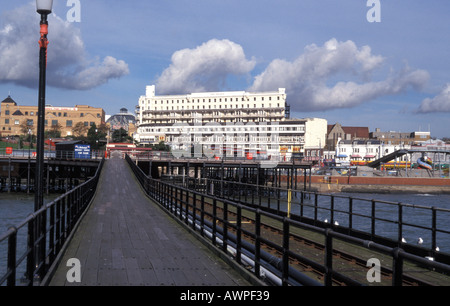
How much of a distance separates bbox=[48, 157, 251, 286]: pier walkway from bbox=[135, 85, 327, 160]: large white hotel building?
131099 millimetres

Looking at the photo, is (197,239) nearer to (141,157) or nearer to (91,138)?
(141,157)

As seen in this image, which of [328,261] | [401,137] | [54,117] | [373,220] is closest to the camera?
[328,261]

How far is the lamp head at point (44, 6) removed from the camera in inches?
372

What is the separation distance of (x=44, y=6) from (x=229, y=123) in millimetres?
149864

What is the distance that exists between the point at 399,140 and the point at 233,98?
6087 centimetres

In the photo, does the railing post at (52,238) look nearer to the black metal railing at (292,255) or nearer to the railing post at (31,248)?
the railing post at (31,248)

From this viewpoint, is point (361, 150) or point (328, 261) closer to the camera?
point (328, 261)

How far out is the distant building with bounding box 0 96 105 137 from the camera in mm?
168125

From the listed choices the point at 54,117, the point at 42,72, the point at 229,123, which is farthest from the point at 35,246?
the point at 54,117

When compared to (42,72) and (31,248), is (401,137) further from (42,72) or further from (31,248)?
(31,248)

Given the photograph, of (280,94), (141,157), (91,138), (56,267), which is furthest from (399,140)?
(56,267)

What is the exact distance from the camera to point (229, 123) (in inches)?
6265

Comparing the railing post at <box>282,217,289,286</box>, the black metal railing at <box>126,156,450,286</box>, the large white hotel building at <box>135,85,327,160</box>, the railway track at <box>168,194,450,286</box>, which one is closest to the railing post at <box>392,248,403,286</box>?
the black metal railing at <box>126,156,450,286</box>

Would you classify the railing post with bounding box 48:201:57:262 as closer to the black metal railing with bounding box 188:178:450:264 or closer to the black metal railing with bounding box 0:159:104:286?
the black metal railing with bounding box 0:159:104:286
